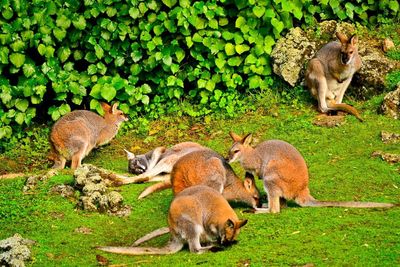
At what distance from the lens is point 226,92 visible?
15.0 m

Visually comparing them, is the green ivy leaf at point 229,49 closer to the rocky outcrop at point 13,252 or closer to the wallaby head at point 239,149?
the wallaby head at point 239,149

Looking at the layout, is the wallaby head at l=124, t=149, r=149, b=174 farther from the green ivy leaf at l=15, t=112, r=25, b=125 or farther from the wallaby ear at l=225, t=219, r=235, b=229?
the wallaby ear at l=225, t=219, r=235, b=229

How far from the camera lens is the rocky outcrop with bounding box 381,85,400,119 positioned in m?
13.6

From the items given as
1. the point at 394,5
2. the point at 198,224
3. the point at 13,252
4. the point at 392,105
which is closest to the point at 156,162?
the point at 392,105

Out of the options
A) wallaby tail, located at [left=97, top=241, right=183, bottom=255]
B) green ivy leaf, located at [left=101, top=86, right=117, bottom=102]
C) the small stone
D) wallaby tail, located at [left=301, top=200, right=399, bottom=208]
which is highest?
the small stone

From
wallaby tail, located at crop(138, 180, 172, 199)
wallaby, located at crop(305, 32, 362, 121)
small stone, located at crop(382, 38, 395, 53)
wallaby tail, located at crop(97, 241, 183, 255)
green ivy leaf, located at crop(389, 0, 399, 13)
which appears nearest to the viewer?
wallaby tail, located at crop(97, 241, 183, 255)

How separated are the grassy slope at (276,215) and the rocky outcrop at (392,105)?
8.9 inches

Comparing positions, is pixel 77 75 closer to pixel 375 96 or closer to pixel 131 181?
pixel 131 181

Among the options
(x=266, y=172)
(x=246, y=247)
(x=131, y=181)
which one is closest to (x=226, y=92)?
(x=131, y=181)

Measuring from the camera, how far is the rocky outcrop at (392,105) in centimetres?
1355

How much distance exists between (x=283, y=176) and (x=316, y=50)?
18.2 ft

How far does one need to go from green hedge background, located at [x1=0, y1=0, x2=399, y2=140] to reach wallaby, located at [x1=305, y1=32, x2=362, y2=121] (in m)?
0.84

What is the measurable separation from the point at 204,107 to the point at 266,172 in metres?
4.88

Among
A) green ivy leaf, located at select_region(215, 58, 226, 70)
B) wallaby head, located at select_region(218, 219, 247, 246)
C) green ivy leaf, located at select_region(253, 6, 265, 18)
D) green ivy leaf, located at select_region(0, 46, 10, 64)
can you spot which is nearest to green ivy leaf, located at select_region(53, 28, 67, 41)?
green ivy leaf, located at select_region(0, 46, 10, 64)
